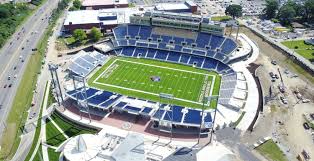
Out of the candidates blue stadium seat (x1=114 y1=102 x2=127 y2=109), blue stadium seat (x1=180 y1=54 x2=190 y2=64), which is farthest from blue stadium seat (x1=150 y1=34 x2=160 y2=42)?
blue stadium seat (x1=114 y1=102 x2=127 y2=109)

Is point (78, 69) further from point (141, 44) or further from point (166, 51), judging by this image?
point (166, 51)

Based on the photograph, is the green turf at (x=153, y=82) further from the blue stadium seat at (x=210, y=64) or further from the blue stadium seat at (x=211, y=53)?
the blue stadium seat at (x=211, y=53)

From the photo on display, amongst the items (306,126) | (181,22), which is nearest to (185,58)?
(181,22)

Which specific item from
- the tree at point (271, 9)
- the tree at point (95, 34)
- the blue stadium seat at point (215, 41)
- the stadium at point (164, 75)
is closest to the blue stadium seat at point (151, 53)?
the stadium at point (164, 75)

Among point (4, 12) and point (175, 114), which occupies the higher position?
point (4, 12)

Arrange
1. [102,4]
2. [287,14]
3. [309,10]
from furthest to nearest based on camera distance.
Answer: [102,4] → [309,10] → [287,14]

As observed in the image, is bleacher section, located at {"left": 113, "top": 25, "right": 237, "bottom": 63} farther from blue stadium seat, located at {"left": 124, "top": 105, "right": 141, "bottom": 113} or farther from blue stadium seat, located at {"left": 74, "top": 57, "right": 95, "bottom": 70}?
blue stadium seat, located at {"left": 124, "top": 105, "right": 141, "bottom": 113}

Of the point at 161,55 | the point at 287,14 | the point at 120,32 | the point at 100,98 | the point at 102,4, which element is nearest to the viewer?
the point at 100,98
